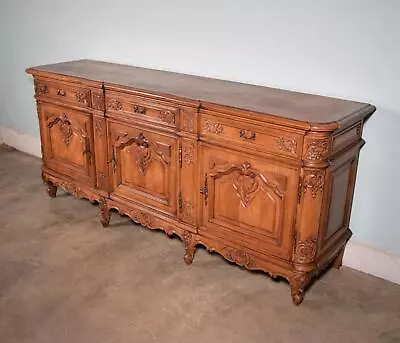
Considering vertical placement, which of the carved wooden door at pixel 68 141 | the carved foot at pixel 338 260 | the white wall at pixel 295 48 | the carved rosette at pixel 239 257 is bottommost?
the carved foot at pixel 338 260

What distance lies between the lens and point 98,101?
2.62 m

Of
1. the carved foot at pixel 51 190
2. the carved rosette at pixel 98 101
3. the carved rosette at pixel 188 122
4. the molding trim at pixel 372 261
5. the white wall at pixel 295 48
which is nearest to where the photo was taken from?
the white wall at pixel 295 48

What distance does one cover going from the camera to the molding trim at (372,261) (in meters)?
2.38

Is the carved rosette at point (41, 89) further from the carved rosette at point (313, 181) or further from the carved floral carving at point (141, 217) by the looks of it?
the carved rosette at point (313, 181)

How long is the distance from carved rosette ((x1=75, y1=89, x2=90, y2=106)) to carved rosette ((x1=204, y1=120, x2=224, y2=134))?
2.55 ft

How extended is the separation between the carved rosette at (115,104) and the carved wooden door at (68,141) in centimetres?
19

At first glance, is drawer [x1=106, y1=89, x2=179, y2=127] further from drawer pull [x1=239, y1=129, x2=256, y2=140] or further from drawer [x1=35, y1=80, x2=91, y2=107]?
drawer pull [x1=239, y1=129, x2=256, y2=140]

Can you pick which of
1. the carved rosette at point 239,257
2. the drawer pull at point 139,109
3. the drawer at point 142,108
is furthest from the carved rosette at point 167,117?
the carved rosette at point 239,257

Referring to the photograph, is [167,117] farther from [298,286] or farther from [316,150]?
[298,286]

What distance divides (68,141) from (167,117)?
0.81 m

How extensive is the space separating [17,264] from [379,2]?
2.05 m

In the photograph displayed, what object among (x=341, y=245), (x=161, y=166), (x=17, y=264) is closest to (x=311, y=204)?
(x=341, y=245)

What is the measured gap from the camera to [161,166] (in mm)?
2494

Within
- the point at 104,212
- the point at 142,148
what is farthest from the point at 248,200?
the point at 104,212
